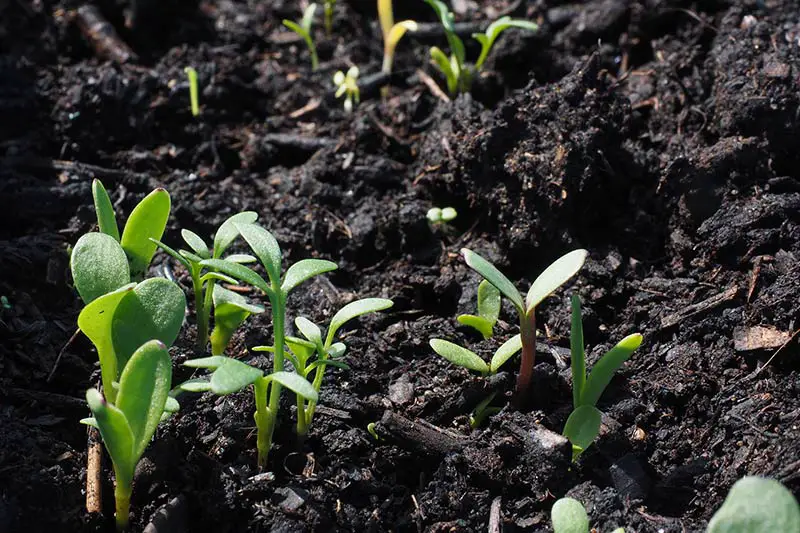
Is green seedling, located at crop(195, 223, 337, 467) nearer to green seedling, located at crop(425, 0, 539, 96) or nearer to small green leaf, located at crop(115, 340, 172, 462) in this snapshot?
small green leaf, located at crop(115, 340, 172, 462)

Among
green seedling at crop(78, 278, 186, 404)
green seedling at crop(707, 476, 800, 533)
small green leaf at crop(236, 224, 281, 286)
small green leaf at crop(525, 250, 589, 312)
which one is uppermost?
small green leaf at crop(236, 224, 281, 286)

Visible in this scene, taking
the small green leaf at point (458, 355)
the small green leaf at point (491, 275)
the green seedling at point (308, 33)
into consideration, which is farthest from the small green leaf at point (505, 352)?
the green seedling at point (308, 33)

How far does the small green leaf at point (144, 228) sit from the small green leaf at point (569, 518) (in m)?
0.91

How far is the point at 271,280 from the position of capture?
54.2 inches

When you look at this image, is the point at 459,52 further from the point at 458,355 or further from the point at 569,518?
the point at 569,518

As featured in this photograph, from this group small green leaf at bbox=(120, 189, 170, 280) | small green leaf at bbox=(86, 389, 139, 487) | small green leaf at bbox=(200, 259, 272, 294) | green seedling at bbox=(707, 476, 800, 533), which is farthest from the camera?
small green leaf at bbox=(120, 189, 170, 280)

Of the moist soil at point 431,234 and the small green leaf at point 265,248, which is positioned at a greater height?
the small green leaf at point 265,248

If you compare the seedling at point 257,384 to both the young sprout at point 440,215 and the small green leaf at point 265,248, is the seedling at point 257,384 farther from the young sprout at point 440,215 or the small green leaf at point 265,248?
the young sprout at point 440,215

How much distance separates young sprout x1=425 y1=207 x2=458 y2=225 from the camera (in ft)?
6.79

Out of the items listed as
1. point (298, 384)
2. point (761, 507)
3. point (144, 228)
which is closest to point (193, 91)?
point (144, 228)

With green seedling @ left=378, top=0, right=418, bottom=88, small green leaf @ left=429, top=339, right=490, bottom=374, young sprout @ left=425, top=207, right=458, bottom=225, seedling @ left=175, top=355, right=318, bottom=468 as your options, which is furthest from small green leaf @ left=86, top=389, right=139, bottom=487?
green seedling @ left=378, top=0, right=418, bottom=88

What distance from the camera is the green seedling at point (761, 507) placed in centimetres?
103

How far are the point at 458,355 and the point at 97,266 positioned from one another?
2.26 ft

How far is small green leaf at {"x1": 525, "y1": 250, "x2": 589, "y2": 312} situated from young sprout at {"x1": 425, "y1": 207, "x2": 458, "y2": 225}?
0.66m
